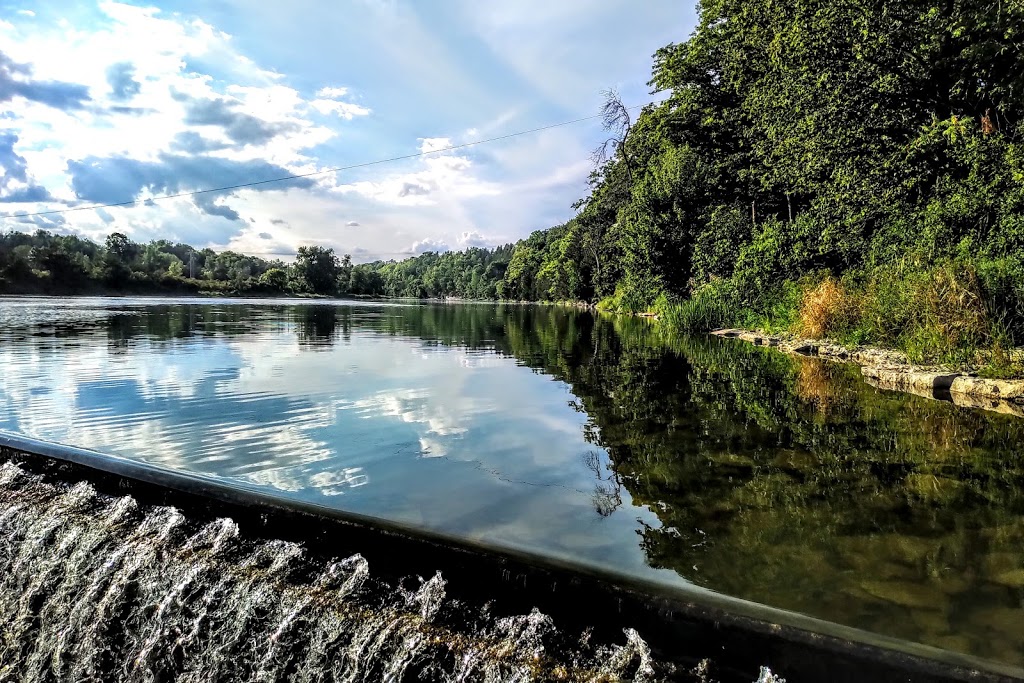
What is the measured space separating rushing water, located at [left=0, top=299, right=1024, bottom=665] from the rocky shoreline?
54 cm

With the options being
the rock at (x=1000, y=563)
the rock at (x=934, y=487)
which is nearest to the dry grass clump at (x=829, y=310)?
the rock at (x=934, y=487)

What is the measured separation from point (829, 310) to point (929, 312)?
6.04 m

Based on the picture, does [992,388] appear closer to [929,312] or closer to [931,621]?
[929,312]

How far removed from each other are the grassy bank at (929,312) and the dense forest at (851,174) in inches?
1.7

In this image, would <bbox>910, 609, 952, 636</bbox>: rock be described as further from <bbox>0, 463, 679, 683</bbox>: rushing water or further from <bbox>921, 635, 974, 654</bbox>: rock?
<bbox>0, 463, 679, 683</bbox>: rushing water

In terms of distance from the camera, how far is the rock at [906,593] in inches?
124

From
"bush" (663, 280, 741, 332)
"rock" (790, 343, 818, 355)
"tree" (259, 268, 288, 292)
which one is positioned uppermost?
"tree" (259, 268, 288, 292)

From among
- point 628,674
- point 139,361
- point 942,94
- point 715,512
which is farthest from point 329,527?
point 942,94

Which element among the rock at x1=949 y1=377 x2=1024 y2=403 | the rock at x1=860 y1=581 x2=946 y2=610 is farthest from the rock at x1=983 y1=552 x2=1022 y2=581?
the rock at x1=949 y1=377 x2=1024 y2=403

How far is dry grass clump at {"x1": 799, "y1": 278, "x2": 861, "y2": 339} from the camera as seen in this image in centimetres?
1623

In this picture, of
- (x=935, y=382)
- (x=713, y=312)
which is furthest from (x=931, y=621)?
(x=713, y=312)

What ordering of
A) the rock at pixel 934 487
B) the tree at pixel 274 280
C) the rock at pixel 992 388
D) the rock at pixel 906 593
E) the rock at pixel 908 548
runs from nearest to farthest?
the rock at pixel 906 593 < the rock at pixel 908 548 < the rock at pixel 934 487 < the rock at pixel 992 388 < the tree at pixel 274 280

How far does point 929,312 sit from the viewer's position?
1102 centimetres

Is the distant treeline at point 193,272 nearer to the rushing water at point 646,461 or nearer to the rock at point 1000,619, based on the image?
the rushing water at point 646,461
